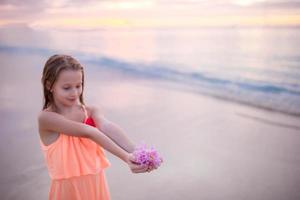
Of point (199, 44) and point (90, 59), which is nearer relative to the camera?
point (90, 59)

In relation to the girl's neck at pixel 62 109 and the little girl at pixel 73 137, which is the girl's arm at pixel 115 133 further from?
the girl's neck at pixel 62 109

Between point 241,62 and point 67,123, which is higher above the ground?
point 67,123

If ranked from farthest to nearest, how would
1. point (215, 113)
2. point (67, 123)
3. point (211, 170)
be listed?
point (215, 113) → point (211, 170) → point (67, 123)

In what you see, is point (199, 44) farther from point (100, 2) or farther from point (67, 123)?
point (67, 123)

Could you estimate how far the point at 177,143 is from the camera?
14.6 feet

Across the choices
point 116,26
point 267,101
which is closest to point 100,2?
point 116,26

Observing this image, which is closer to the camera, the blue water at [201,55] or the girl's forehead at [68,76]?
the girl's forehead at [68,76]

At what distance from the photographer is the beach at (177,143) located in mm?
3492

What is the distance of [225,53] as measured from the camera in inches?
388

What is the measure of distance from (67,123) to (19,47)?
6.88 meters

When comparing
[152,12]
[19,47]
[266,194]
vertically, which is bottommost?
[266,194]

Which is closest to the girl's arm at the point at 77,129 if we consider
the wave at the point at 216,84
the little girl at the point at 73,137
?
the little girl at the point at 73,137

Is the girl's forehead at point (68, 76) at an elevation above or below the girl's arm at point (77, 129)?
above

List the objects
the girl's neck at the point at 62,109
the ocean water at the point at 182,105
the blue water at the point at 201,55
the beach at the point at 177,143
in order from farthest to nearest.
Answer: the blue water at the point at 201,55 → the ocean water at the point at 182,105 → the beach at the point at 177,143 → the girl's neck at the point at 62,109
